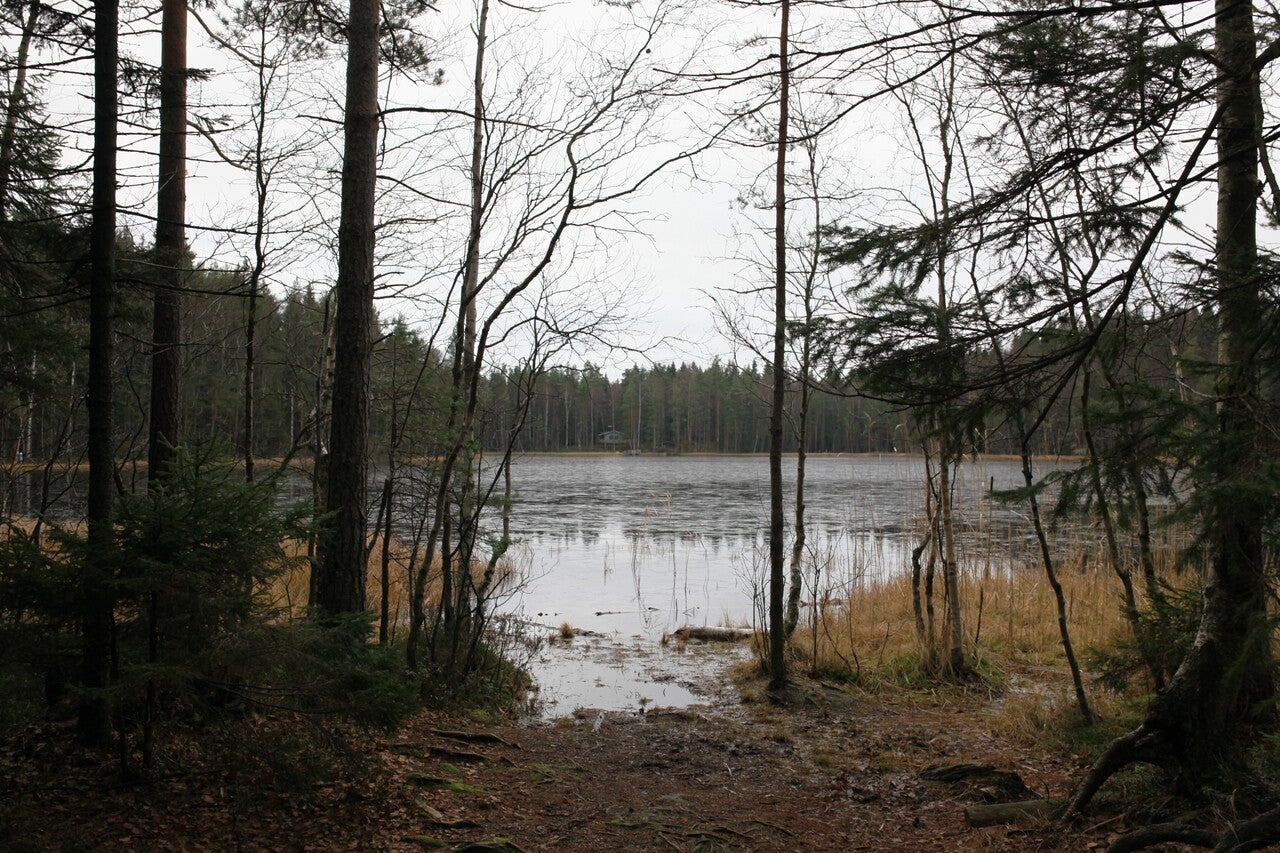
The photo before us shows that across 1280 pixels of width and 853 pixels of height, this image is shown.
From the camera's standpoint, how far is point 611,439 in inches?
2968

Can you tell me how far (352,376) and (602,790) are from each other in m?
3.16

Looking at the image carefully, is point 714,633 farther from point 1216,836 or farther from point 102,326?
point 102,326

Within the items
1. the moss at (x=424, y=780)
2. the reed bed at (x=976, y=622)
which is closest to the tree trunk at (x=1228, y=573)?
the reed bed at (x=976, y=622)

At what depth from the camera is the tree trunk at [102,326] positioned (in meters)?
3.46

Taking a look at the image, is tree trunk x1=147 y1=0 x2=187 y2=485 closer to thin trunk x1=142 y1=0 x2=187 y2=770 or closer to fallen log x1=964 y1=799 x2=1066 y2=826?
thin trunk x1=142 y1=0 x2=187 y2=770

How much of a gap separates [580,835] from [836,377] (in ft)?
8.87

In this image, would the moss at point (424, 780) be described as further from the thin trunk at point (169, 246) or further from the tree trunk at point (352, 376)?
the thin trunk at point (169, 246)

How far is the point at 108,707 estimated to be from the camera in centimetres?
312

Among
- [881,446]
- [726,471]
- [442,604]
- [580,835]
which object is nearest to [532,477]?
[726,471]

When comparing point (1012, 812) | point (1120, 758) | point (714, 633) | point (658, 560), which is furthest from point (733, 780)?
point (658, 560)

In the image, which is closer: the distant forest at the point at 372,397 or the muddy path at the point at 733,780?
the muddy path at the point at 733,780

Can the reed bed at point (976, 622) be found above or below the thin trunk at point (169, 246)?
below

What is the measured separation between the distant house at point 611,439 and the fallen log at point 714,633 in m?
63.4

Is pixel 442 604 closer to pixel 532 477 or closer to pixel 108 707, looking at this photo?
pixel 108 707
